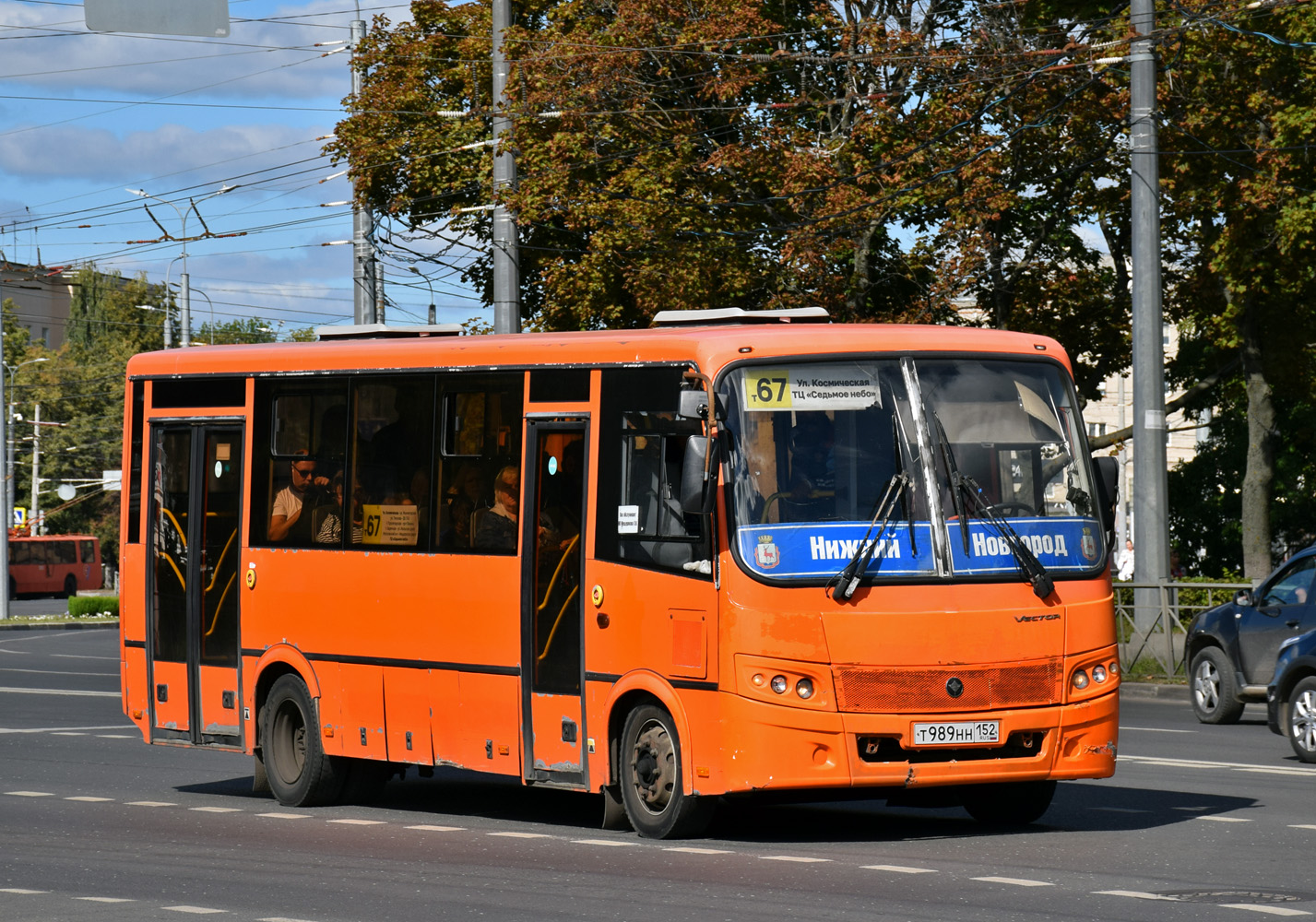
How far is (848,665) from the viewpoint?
36.7ft

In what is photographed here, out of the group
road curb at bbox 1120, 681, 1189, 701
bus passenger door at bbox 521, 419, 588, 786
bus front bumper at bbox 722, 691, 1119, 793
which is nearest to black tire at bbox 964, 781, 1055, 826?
bus front bumper at bbox 722, 691, 1119, 793

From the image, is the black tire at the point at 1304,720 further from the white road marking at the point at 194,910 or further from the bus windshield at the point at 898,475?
the white road marking at the point at 194,910

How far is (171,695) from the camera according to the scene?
51.1 ft

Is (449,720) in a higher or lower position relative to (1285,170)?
lower

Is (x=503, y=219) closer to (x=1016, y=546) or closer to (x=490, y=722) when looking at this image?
(x=490, y=722)

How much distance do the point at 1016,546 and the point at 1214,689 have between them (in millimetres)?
10085

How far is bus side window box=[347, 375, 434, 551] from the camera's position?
13.7 metres

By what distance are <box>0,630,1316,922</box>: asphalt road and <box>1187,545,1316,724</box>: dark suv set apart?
316 centimetres

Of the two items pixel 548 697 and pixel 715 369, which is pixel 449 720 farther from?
pixel 715 369

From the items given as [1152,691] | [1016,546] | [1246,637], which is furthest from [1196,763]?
[1152,691]

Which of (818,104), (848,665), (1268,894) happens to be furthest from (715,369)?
(818,104)

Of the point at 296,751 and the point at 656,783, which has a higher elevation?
the point at 656,783

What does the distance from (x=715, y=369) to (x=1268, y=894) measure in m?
4.00

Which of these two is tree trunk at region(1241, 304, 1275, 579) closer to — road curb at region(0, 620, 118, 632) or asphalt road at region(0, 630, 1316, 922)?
asphalt road at region(0, 630, 1316, 922)
